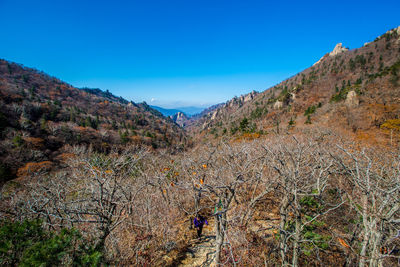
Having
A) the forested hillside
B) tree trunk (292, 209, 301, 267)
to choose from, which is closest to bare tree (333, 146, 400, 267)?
the forested hillside

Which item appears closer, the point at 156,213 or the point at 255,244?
the point at 255,244

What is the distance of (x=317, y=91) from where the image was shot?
192 feet

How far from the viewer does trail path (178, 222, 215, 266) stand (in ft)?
14.6

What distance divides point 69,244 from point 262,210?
670cm

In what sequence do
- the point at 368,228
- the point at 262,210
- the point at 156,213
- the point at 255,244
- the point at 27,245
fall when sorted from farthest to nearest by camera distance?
the point at 262,210 < the point at 156,213 < the point at 255,244 < the point at 368,228 < the point at 27,245

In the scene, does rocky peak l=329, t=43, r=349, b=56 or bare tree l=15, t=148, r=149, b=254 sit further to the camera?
rocky peak l=329, t=43, r=349, b=56

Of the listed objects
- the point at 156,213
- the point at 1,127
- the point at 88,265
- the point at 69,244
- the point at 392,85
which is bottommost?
the point at 156,213

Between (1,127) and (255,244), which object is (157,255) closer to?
(255,244)

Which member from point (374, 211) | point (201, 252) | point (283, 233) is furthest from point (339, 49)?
point (201, 252)

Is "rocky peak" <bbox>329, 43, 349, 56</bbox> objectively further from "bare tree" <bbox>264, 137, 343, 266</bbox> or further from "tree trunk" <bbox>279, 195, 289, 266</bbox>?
"tree trunk" <bbox>279, 195, 289, 266</bbox>

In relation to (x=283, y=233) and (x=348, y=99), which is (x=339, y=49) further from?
(x=283, y=233)

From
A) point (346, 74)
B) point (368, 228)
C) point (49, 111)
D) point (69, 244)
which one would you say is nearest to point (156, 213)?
point (69, 244)

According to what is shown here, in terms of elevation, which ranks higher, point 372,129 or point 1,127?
point 1,127

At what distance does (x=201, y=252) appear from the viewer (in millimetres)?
4789
